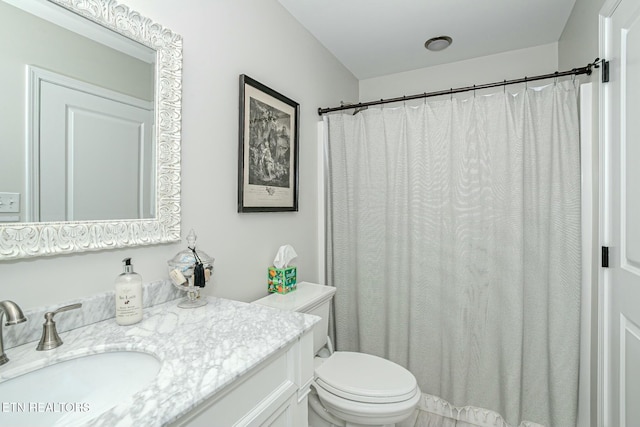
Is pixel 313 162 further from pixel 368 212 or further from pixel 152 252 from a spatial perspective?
pixel 152 252

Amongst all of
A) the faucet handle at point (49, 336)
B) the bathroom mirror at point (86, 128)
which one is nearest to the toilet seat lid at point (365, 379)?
the bathroom mirror at point (86, 128)

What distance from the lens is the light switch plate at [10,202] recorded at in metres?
0.74

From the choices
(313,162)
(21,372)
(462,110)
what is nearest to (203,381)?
(21,372)

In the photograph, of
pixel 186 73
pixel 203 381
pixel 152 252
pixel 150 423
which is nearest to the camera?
pixel 150 423

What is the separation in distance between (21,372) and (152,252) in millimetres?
479

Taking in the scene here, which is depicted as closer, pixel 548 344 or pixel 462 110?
pixel 548 344

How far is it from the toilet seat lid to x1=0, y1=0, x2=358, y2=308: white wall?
0.53 metres

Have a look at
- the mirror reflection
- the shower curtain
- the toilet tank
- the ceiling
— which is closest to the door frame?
the shower curtain

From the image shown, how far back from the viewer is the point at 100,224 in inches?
36.4

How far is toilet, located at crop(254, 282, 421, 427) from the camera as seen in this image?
131 centimetres

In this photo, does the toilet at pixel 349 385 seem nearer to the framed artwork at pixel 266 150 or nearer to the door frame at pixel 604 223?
the framed artwork at pixel 266 150

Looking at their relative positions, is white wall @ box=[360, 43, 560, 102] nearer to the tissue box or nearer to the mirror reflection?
the tissue box

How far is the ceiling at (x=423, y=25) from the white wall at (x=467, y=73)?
0.06m

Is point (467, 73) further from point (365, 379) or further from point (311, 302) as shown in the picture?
point (365, 379)
